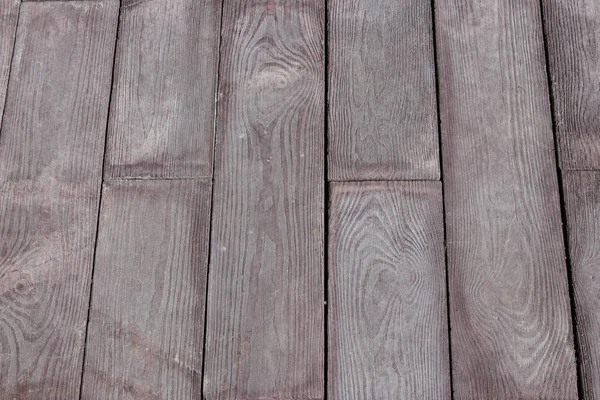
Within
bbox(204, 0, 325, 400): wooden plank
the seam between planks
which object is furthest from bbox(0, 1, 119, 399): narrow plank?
the seam between planks

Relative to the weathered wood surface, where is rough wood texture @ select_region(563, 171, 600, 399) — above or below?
below

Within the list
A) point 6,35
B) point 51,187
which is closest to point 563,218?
point 51,187

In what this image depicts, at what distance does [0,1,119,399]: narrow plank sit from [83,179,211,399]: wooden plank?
38 mm

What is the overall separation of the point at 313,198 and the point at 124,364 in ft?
1.59

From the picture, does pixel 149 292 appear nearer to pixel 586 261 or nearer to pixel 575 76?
pixel 586 261

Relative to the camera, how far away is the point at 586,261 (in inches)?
47.1

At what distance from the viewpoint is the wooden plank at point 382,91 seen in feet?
4.14

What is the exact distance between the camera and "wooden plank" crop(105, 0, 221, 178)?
1.28 metres

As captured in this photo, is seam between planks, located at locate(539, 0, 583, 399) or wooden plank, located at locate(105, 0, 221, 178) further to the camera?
wooden plank, located at locate(105, 0, 221, 178)

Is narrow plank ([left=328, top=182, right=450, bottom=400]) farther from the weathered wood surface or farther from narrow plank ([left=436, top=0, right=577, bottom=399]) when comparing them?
the weathered wood surface

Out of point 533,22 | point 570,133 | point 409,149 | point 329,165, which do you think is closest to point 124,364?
point 329,165

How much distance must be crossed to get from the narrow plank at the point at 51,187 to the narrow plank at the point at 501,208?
2.39ft

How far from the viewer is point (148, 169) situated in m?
1.28

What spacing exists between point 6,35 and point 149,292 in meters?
0.67
